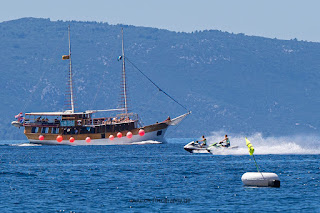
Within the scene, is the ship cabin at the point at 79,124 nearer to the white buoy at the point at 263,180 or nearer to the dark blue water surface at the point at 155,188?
the dark blue water surface at the point at 155,188

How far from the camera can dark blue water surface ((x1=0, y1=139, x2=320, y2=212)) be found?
60000 mm

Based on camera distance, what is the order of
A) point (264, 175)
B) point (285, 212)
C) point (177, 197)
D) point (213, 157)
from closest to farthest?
point (285, 212) < point (177, 197) < point (264, 175) < point (213, 157)

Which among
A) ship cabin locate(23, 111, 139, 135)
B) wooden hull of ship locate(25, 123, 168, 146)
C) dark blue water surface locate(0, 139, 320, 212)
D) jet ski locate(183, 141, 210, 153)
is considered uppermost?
ship cabin locate(23, 111, 139, 135)

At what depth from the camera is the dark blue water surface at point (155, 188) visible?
60.0 meters

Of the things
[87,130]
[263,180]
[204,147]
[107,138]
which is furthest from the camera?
[87,130]

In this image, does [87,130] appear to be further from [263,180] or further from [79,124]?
[263,180]

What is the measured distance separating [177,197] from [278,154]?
63073mm

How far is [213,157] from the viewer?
4505 inches

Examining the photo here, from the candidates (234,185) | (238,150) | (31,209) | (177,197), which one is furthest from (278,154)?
(31,209)

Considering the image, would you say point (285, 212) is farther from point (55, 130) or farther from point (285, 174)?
point (55, 130)

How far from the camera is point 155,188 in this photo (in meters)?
71.1

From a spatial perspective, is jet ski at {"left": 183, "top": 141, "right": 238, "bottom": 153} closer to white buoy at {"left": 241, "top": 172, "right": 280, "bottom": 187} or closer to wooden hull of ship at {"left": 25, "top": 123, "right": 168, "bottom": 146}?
wooden hull of ship at {"left": 25, "top": 123, "right": 168, "bottom": 146}

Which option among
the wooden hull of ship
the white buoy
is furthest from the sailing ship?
the white buoy

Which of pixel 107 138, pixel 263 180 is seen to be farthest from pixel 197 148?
pixel 263 180
